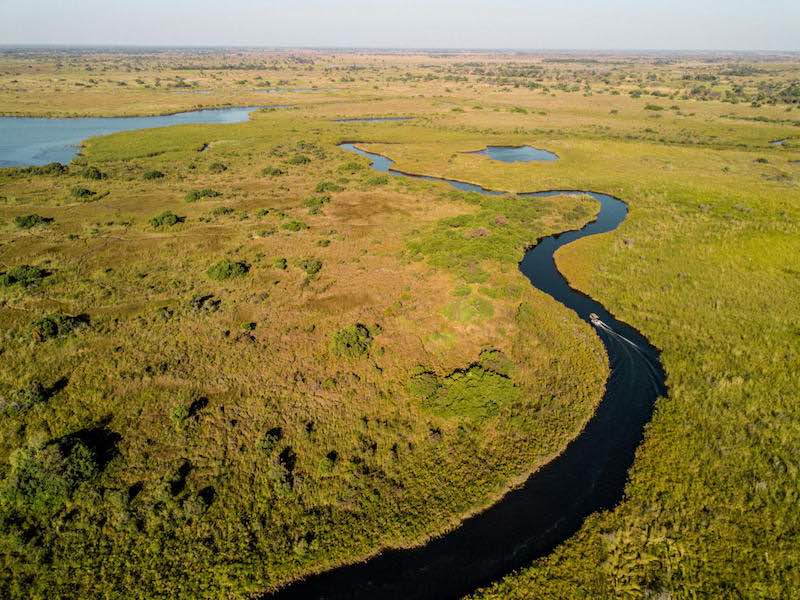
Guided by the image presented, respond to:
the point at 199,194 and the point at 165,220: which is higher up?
the point at 199,194

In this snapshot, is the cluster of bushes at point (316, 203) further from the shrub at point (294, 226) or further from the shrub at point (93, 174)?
the shrub at point (93, 174)

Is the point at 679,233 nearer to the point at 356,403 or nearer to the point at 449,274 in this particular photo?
the point at 449,274

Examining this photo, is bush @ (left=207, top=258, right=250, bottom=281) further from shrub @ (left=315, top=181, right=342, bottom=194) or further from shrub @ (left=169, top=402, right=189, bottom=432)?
shrub @ (left=315, top=181, right=342, bottom=194)

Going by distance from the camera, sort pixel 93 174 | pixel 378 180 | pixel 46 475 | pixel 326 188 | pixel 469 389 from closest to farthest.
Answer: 1. pixel 46 475
2. pixel 469 389
3. pixel 326 188
4. pixel 93 174
5. pixel 378 180

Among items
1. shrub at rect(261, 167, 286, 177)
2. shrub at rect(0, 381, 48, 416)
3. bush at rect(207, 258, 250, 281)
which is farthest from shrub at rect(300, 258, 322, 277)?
shrub at rect(261, 167, 286, 177)

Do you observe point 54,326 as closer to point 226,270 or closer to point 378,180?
point 226,270

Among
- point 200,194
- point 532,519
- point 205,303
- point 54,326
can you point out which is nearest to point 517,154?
point 200,194

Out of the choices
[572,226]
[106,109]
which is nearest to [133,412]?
[572,226]
